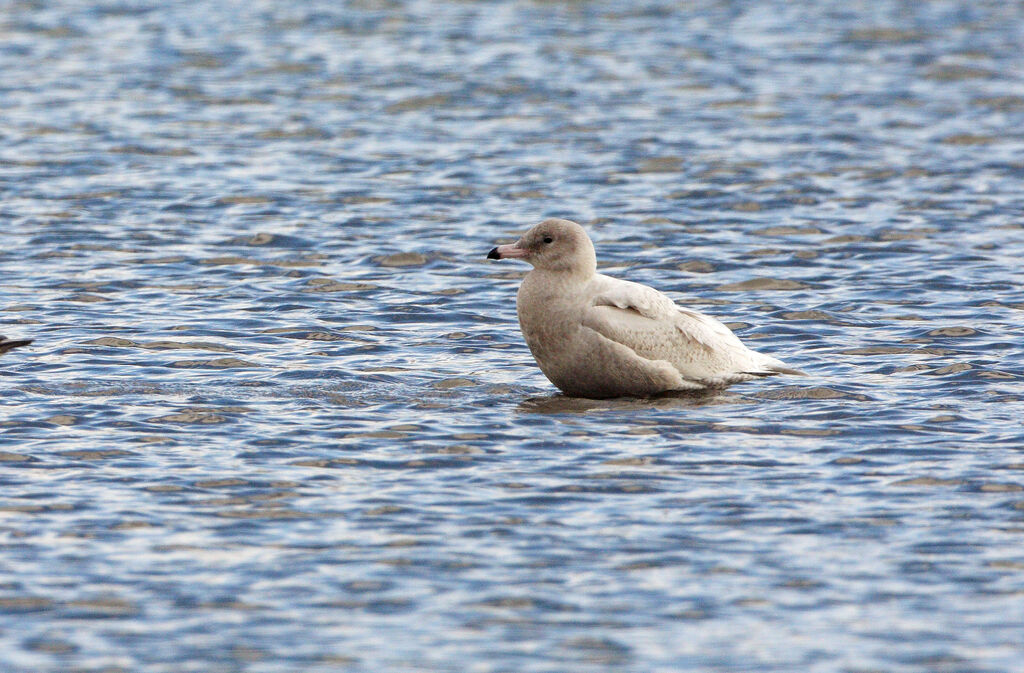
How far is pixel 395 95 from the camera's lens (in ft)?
93.5

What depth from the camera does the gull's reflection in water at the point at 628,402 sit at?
514 inches

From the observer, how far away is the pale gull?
13.0 metres

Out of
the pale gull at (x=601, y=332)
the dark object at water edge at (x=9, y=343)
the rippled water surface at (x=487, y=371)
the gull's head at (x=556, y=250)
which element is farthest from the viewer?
the dark object at water edge at (x=9, y=343)

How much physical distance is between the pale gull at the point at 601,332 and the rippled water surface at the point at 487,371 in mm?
253

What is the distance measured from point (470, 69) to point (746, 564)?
21.7 metres

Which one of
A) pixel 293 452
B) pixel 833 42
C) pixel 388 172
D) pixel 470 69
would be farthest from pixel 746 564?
pixel 833 42

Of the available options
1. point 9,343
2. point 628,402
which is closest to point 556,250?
point 628,402

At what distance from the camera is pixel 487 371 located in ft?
47.2

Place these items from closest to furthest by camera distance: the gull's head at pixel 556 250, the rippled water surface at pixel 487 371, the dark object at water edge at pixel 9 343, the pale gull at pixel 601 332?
the rippled water surface at pixel 487 371
the pale gull at pixel 601 332
the gull's head at pixel 556 250
the dark object at water edge at pixel 9 343

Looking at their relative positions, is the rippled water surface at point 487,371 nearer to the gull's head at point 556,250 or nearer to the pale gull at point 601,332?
the pale gull at point 601,332

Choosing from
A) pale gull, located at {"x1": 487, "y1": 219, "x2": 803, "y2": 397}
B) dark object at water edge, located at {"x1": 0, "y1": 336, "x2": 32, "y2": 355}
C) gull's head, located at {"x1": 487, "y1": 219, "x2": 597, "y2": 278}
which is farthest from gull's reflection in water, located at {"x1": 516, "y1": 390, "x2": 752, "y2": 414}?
dark object at water edge, located at {"x1": 0, "y1": 336, "x2": 32, "y2": 355}

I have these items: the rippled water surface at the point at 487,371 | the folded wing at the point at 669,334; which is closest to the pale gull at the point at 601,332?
the folded wing at the point at 669,334

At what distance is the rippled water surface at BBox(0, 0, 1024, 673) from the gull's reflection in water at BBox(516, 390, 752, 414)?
0.07 meters

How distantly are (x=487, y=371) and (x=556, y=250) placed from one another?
1.48 m
